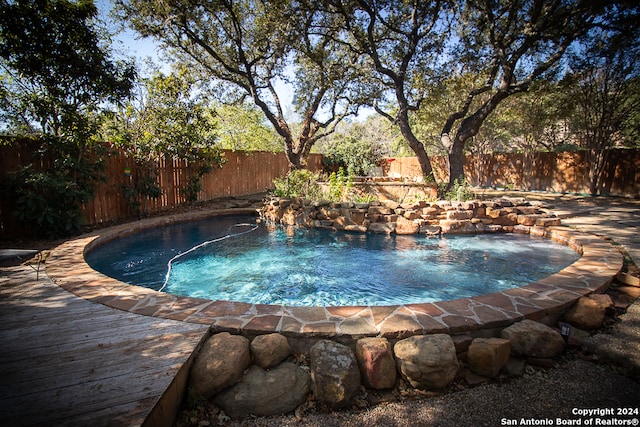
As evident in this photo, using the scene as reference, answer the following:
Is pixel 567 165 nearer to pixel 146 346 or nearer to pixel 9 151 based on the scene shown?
pixel 146 346

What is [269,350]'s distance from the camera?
2.21 metres

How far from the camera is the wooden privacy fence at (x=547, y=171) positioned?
11766 millimetres

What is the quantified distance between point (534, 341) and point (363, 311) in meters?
1.30

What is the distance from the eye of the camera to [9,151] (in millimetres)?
5273

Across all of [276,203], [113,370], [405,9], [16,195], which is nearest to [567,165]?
[405,9]

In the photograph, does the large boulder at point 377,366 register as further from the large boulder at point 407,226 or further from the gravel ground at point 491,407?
the large boulder at point 407,226

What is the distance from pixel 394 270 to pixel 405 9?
827 cm

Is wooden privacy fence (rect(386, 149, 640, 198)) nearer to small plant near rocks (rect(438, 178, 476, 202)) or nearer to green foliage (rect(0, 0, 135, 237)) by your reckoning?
small plant near rocks (rect(438, 178, 476, 202))

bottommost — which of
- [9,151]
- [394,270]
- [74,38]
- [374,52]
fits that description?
[394,270]

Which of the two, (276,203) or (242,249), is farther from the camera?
(276,203)

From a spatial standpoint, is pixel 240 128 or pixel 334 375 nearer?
pixel 334 375

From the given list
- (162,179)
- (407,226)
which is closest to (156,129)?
(162,179)

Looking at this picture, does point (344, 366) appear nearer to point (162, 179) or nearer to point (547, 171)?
point (162, 179)

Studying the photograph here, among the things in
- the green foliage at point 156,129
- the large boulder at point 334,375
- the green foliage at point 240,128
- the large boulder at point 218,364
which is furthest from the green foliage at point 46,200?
the green foliage at point 240,128
